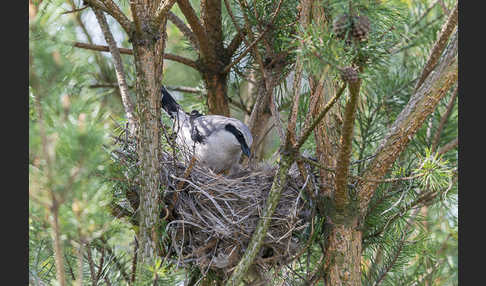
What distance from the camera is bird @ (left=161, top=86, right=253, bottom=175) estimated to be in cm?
299

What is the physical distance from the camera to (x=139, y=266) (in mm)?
1564

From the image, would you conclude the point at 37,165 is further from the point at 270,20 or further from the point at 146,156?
the point at 270,20

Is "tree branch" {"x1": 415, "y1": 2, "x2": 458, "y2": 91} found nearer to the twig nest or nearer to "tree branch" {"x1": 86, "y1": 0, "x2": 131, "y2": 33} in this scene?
the twig nest

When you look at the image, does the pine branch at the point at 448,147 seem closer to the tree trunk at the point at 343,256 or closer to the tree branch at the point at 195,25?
the tree trunk at the point at 343,256

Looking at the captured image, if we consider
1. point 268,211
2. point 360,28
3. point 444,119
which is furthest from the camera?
point 444,119

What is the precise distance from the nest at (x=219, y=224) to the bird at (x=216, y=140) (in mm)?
455

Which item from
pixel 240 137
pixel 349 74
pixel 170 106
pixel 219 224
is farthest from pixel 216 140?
pixel 349 74

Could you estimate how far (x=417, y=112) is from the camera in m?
2.06

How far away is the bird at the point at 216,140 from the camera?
2.99 metres

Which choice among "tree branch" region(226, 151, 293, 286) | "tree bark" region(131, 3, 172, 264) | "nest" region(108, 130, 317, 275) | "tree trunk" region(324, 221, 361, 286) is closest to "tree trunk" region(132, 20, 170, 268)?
"tree bark" region(131, 3, 172, 264)

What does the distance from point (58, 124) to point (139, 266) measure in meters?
0.61

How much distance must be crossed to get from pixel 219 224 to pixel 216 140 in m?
0.75

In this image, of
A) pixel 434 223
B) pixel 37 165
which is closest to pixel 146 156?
pixel 37 165

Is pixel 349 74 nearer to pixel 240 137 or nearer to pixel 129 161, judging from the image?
pixel 129 161
